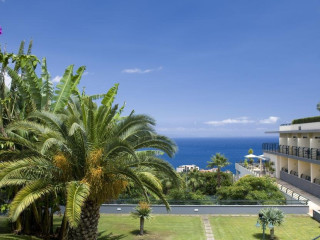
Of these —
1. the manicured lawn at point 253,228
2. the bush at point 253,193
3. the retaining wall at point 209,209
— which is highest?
the bush at point 253,193

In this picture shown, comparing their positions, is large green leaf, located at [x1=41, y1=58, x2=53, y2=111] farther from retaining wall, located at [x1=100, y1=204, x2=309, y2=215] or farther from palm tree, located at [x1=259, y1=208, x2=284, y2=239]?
palm tree, located at [x1=259, y1=208, x2=284, y2=239]

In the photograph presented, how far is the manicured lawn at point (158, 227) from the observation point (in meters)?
17.9

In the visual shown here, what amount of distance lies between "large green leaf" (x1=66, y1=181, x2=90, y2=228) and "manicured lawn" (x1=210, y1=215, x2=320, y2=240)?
952 centimetres

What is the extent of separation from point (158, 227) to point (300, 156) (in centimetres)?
1857

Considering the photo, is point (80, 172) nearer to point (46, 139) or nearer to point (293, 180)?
point (46, 139)

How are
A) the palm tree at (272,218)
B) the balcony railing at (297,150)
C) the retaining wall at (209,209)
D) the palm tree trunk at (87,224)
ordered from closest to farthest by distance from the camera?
the palm tree trunk at (87,224), the palm tree at (272,218), the retaining wall at (209,209), the balcony railing at (297,150)

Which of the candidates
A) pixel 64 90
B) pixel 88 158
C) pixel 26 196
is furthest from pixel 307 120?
pixel 26 196

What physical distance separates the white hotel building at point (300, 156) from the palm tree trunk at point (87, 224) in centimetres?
2136

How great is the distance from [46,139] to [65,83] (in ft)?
22.7

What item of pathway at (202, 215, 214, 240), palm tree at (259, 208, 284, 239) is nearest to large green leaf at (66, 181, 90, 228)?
pathway at (202, 215, 214, 240)

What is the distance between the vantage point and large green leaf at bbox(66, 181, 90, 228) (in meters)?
9.91

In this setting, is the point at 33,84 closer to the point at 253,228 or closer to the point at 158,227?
the point at 158,227

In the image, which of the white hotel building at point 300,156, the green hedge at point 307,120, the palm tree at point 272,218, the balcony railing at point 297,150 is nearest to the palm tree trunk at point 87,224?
the palm tree at point 272,218

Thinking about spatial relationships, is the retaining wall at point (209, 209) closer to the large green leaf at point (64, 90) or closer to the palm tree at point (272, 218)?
the palm tree at point (272, 218)
